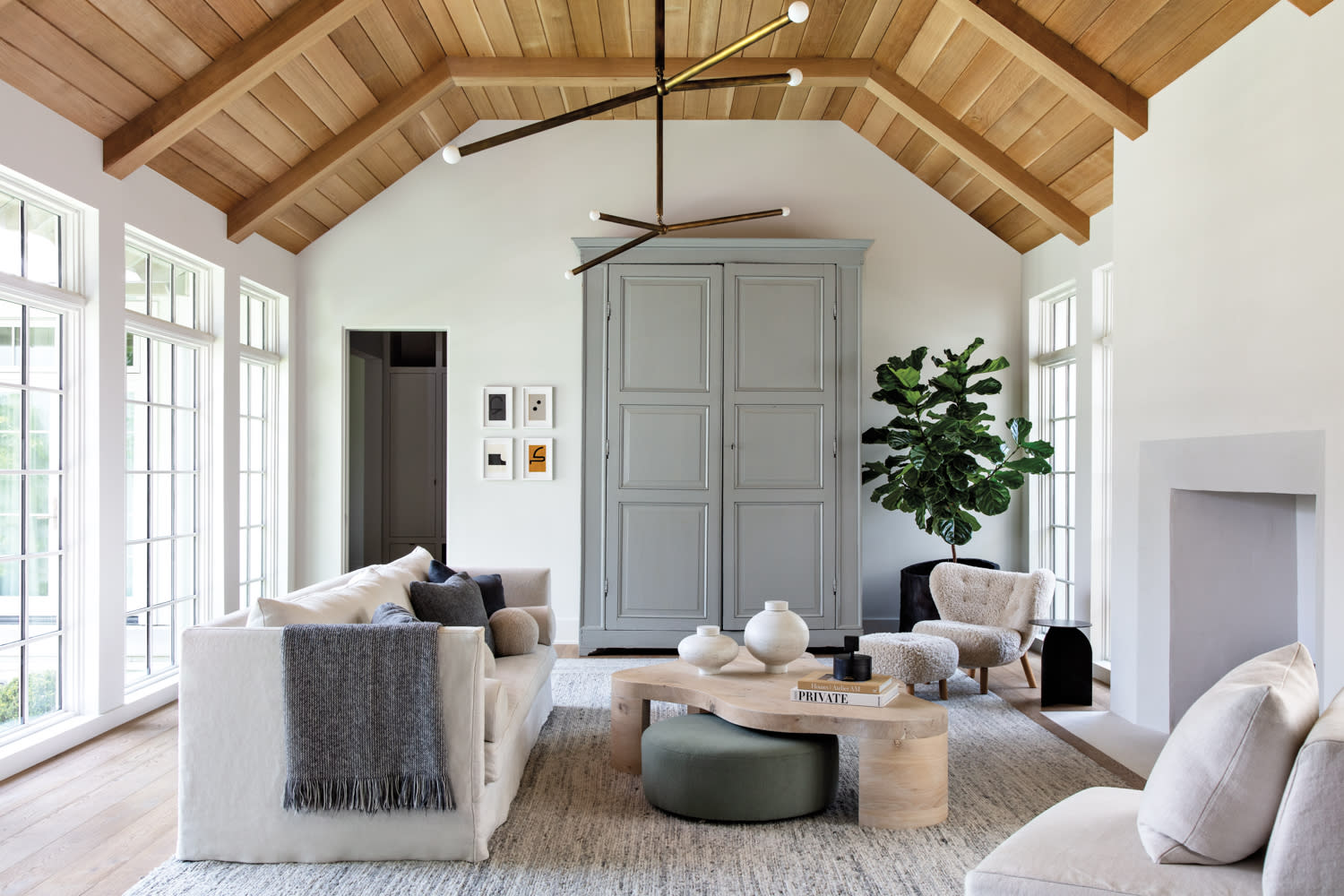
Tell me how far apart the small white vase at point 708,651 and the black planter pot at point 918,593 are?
2096mm

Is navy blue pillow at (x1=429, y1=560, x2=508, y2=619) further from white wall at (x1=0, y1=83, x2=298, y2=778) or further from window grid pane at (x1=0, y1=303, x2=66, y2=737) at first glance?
window grid pane at (x1=0, y1=303, x2=66, y2=737)

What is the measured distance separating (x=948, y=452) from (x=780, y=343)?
1174 millimetres

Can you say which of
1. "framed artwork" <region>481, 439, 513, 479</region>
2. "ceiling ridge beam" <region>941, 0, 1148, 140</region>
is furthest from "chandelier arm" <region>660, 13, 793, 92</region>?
"framed artwork" <region>481, 439, 513, 479</region>

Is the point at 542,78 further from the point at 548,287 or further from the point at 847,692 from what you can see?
the point at 847,692

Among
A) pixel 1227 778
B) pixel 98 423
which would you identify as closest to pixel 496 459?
pixel 98 423

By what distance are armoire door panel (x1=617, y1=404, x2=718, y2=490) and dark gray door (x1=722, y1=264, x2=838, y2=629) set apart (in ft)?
0.53

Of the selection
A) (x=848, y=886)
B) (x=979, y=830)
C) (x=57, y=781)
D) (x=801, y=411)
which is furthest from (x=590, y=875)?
(x=801, y=411)

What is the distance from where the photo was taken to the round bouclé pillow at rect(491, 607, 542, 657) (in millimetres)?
3945

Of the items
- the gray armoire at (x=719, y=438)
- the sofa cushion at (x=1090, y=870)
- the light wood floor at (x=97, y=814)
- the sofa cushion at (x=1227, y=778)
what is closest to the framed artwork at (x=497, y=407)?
the gray armoire at (x=719, y=438)

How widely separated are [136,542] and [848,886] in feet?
11.9

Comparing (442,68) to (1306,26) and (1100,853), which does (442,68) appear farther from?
(1100,853)

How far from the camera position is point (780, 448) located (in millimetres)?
5758

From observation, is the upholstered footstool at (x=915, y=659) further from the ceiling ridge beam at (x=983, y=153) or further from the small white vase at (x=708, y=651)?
the ceiling ridge beam at (x=983, y=153)

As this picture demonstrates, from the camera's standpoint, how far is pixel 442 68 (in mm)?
5180
